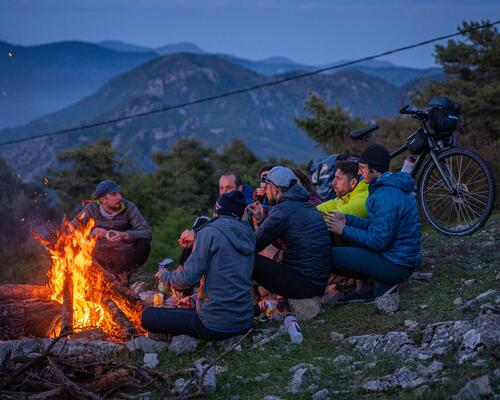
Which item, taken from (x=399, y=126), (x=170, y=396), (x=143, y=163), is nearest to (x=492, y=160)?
(x=399, y=126)

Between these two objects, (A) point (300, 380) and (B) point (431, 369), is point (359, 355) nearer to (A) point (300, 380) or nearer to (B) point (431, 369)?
(A) point (300, 380)

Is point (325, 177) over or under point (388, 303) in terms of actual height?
over

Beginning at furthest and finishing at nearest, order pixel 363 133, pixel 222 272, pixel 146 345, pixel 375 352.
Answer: pixel 363 133 → pixel 146 345 → pixel 222 272 → pixel 375 352

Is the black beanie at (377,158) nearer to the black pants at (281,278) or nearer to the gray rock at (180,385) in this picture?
the black pants at (281,278)

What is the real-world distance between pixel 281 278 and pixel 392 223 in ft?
3.86

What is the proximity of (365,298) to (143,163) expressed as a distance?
114765mm

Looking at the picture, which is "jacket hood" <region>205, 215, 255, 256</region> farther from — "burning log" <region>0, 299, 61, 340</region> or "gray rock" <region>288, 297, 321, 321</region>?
"burning log" <region>0, 299, 61, 340</region>

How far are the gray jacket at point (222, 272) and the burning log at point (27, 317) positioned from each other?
6.16ft

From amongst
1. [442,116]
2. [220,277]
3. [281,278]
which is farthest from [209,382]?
[442,116]

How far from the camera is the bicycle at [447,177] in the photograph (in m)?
6.88

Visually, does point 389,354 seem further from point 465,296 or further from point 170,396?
point 170,396

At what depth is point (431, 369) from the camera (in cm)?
416

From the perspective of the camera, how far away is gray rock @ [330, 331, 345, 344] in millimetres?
5284

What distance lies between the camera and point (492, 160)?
13664 millimetres
